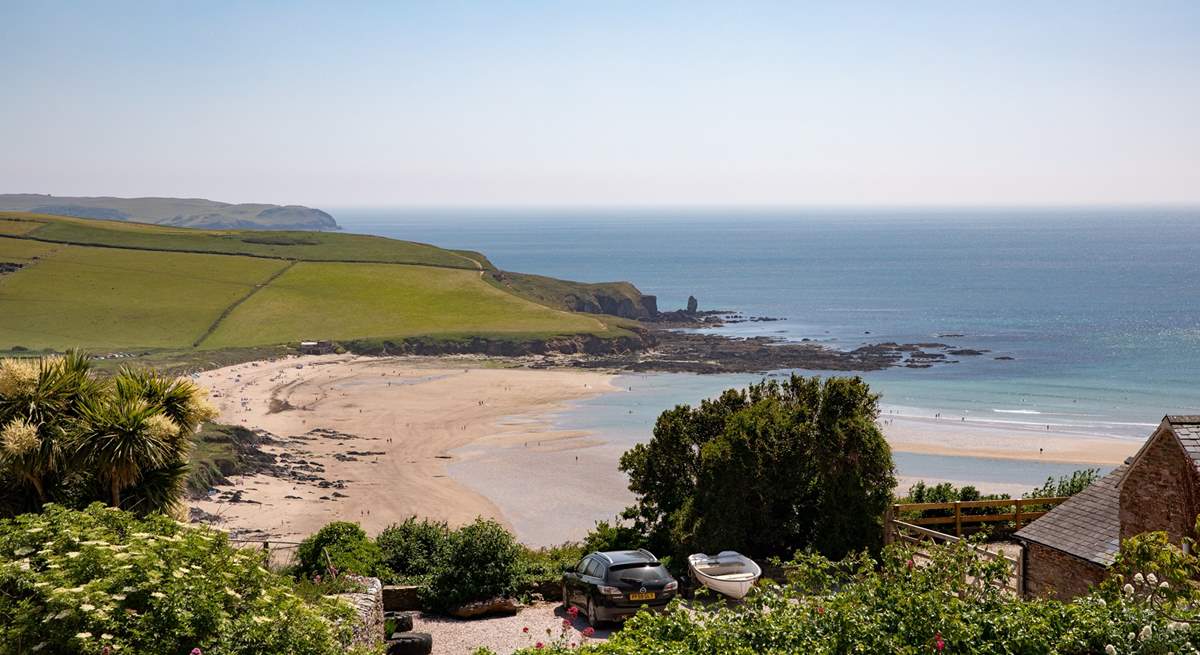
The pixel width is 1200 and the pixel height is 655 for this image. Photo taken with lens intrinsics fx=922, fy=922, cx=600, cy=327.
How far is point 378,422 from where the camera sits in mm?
60625

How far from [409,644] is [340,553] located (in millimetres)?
3858

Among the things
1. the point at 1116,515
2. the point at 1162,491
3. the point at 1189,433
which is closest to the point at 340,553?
the point at 1116,515

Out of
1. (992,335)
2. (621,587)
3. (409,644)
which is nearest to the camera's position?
(409,644)

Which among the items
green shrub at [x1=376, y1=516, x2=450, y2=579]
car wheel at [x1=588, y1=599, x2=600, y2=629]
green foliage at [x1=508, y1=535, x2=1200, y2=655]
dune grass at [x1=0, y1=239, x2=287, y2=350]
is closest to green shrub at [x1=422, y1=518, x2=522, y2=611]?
green shrub at [x1=376, y1=516, x2=450, y2=579]

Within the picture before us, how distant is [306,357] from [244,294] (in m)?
29.9

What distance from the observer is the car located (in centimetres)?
1528

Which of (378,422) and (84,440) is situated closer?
(84,440)

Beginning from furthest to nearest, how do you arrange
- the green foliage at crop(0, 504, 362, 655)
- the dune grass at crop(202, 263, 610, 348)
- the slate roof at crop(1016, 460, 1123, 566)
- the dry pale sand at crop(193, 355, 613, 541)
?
the dune grass at crop(202, 263, 610, 348), the dry pale sand at crop(193, 355, 613, 541), the slate roof at crop(1016, 460, 1123, 566), the green foliage at crop(0, 504, 362, 655)

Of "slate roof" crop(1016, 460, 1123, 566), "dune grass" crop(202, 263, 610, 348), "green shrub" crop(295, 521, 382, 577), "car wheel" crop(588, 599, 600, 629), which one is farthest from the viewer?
"dune grass" crop(202, 263, 610, 348)

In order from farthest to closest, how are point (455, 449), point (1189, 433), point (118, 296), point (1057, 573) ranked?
point (118, 296) → point (455, 449) → point (1057, 573) → point (1189, 433)

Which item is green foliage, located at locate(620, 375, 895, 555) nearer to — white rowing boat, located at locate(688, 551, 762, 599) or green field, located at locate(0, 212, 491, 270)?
white rowing boat, located at locate(688, 551, 762, 599)

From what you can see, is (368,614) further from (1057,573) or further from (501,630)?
(1057,573)

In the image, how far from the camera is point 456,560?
17.4 metres

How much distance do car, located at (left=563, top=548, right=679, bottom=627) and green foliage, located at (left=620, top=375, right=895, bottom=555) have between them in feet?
13.9
